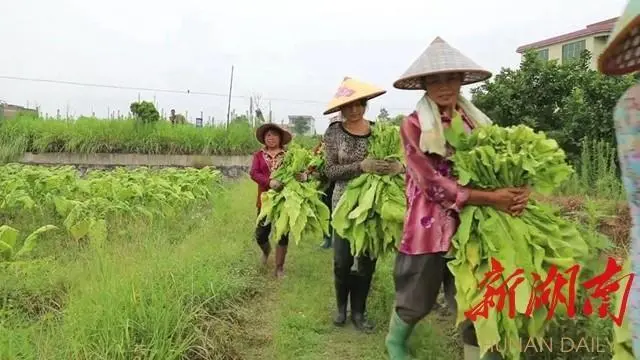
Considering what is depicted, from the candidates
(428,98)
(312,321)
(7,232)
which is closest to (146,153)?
(7,232)

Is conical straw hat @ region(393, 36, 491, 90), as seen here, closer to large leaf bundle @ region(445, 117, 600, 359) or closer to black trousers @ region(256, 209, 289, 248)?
large leaf bundle @ region(445, 117, 600, 359)

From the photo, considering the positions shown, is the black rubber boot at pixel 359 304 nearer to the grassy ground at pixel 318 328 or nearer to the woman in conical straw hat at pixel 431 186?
the grassy ground at pixel 318 328

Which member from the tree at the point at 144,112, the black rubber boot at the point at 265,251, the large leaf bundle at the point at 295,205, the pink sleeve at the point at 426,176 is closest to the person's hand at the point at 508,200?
the pink sleeve at the point at 426,176

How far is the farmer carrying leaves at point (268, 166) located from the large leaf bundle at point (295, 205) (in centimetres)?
27

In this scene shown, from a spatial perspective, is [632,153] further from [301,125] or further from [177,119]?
[301,125]

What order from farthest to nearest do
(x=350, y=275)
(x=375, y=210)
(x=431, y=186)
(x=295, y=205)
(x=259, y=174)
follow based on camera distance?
(x=259, y=174), (x=295, y=205), (x=350, y=275), (x=375, y=210), (x=431, y=186)

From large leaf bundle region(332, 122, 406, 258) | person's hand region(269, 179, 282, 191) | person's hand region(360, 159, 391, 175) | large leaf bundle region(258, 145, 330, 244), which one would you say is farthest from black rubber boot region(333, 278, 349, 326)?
person's hand region(269, 179, 282, 191)

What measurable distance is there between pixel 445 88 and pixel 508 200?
63 centimetres

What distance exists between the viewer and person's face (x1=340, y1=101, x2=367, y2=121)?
12.5 feet

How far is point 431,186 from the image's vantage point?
2580 millimetres

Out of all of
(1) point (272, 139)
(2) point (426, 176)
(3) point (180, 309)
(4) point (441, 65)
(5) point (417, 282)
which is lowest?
(3) point (180, 309)

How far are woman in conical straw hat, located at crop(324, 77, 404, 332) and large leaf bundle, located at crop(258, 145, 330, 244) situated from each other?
2.29 ft

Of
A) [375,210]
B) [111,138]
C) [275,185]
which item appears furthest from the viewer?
[111,138]

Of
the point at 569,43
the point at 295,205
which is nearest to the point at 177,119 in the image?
the point at 295,205
